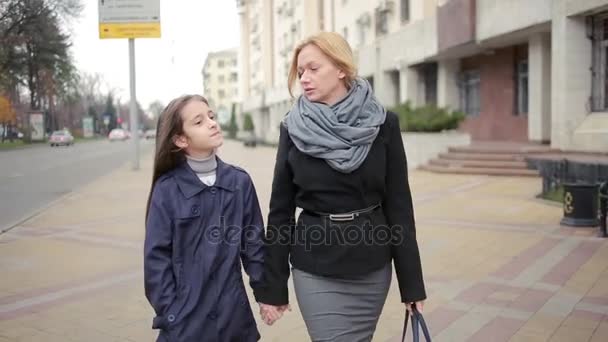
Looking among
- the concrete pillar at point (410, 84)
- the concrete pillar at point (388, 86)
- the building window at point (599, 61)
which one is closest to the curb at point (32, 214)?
the building window at point (599, 61)

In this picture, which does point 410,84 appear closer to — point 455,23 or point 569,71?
point 455,23

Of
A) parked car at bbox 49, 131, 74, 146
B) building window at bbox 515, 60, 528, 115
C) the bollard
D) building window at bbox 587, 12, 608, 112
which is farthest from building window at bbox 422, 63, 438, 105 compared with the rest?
the bollard

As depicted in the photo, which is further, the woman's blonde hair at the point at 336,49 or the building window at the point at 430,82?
the building window at the point at 430,82

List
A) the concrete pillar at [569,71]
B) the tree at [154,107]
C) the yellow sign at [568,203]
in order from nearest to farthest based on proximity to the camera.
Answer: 1. the yellow sign at [568,203]
2. the concrete pillar at [569,71]
3. the tree at [154,107]

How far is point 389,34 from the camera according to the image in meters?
27.8

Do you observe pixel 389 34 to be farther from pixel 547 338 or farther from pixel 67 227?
pixel 547 338

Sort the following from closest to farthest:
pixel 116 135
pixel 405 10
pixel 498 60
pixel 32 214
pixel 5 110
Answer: pixel 32 214 < pixel 5 110 < pixel 498 60 < pixel 405 10 < pixel 116 135

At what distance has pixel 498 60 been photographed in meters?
22.4

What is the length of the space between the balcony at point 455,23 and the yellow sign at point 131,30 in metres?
9.98

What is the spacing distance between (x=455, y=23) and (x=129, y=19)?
433 inches

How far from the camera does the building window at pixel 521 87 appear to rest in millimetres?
21172

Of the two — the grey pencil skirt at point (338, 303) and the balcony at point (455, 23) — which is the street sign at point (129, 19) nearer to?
the balcony at point (455, 23)

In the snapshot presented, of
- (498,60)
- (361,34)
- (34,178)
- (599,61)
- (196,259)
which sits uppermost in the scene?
(361,34)

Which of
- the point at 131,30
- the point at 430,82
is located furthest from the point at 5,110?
the point at 430,82
